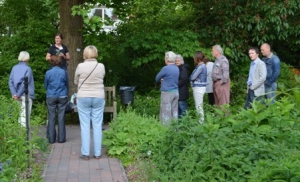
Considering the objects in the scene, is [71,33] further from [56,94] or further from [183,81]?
[56,94]

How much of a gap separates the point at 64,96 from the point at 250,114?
5290 millimetres

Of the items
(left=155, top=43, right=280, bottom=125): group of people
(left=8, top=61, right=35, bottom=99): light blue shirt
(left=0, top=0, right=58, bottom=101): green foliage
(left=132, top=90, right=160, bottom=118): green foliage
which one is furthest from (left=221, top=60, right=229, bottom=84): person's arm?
(left=0, top=0, right=58, bottom=101): green foliage

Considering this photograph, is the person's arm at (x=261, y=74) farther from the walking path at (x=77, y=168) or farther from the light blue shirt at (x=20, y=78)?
the light blue shirt at (x=20, y=78)

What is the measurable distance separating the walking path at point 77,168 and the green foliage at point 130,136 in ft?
0.55

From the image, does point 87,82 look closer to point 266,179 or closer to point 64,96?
point 64,96

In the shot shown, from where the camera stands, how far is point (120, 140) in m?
9.73

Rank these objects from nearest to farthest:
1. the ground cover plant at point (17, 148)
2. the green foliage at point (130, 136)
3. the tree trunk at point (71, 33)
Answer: the ground cover plant at point (17, 148)
the green foliage at point (130, 136)
the tree trunk at point (71, 33)

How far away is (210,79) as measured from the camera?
13.2 metres

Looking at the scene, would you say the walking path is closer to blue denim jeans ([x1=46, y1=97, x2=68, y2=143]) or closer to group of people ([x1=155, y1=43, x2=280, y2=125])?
blue denim jeans ([x1=46, y1=97, x2=68, y2=143])

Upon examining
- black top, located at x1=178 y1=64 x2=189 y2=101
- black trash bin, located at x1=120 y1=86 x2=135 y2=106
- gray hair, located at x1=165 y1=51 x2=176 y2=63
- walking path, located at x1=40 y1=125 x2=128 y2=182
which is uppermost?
gray hair, located at x1=165 y1=51 x2=176 y2=63

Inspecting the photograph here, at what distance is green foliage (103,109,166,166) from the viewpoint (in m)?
9.34

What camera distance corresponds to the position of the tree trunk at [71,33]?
14383 mm

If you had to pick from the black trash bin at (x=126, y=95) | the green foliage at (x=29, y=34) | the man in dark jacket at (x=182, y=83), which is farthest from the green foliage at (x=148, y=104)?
the green foliage at (x=29, y=34)

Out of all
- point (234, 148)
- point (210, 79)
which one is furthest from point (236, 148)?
point (210, 79)
